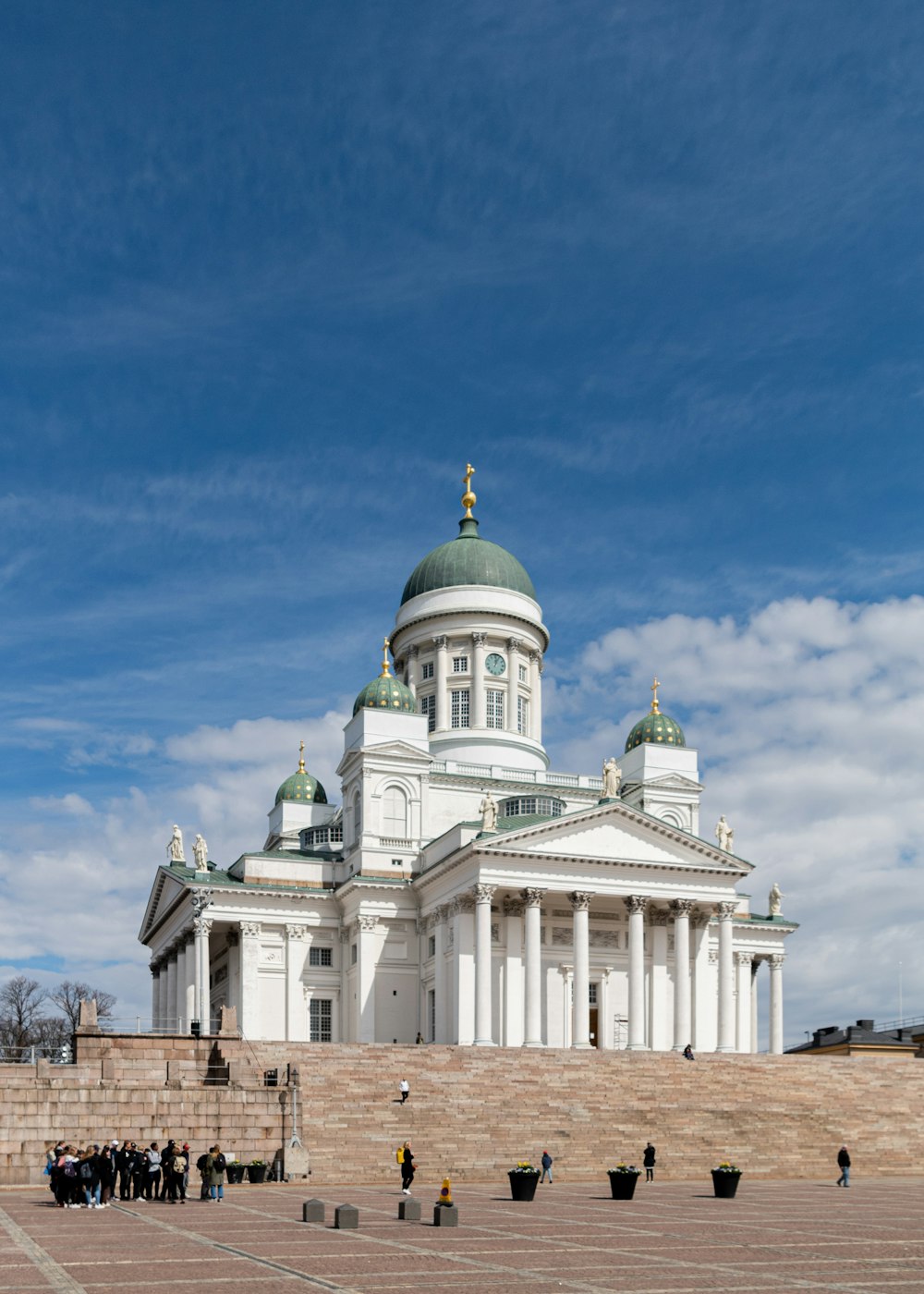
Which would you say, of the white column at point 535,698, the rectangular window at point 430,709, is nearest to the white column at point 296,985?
the rectangular window at point 430,709

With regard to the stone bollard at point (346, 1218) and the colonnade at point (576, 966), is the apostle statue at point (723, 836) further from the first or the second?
the stone bollard at point (346, 1218)

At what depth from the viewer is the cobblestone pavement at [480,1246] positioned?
1952 cm

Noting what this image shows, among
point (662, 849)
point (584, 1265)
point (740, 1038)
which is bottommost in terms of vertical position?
point (740, 1038)

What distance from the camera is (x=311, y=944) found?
72.9 m

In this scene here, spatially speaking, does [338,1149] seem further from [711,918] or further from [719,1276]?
[711,918]

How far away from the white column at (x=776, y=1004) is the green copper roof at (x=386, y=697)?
23802 mm

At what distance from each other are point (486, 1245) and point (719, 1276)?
16.8ft

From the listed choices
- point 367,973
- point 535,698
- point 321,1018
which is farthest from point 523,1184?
point 535,698

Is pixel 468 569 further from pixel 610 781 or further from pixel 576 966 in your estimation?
pixel 576 966

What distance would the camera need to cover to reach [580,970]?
6356 cm

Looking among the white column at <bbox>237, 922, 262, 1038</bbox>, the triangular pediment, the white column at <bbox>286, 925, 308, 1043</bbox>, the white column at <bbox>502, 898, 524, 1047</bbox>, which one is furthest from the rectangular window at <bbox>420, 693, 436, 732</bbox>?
the triangular pediment

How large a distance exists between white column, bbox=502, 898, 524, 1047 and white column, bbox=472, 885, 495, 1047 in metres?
0.98

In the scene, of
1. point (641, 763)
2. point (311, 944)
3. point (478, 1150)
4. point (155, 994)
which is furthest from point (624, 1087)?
point (155, 994)

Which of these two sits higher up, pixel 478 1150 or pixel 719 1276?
pixel 719 1276
